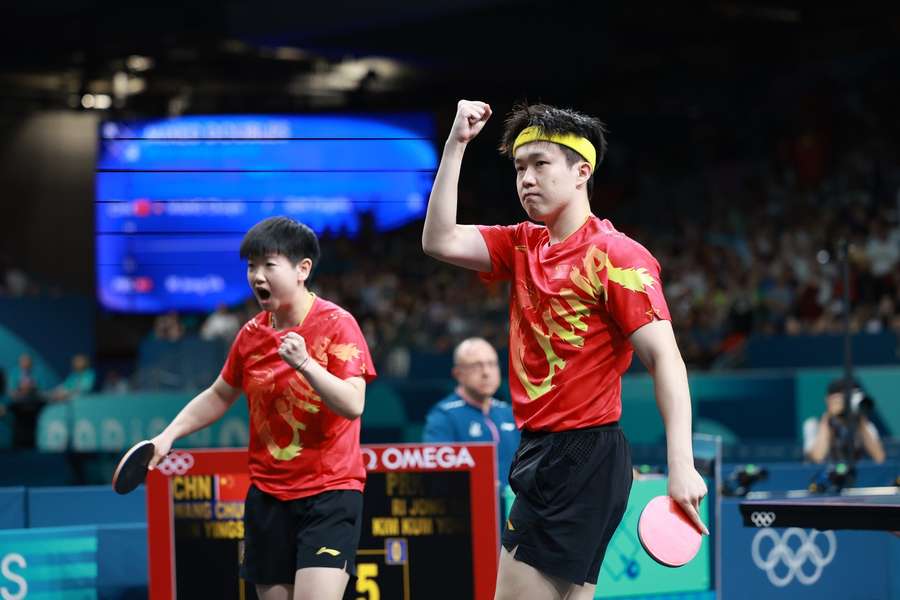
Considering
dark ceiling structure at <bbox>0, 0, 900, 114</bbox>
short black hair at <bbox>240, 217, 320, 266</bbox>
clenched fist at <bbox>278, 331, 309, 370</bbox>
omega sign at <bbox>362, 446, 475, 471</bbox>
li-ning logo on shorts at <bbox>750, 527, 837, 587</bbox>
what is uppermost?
dark ceiling structure at <bbox>0, 0, 900, 114</bbox>

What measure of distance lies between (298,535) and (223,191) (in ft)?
45.3

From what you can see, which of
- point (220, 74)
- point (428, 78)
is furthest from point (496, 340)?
point (220, 74)

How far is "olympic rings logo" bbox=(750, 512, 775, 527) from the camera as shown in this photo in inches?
185

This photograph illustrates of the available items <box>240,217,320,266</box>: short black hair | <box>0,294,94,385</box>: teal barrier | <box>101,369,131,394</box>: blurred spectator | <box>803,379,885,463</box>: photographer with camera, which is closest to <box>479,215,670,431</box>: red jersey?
<box>240,217,320,266</box>: short black hair

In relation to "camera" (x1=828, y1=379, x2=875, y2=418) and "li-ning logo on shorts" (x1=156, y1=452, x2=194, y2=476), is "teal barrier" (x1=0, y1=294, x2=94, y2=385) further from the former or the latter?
"li-ning logo on shorts" (x1=156, y1=452, x2=194, y2=476)

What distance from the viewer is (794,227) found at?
705 inches

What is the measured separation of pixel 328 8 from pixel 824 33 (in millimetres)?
8389

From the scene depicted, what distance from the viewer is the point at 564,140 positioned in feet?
12.4

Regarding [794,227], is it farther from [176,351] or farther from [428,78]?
[176,351]

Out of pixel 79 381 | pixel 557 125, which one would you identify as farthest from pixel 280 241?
pixel 79 381

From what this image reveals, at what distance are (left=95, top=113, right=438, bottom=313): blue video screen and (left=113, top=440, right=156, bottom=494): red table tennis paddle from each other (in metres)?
12.2

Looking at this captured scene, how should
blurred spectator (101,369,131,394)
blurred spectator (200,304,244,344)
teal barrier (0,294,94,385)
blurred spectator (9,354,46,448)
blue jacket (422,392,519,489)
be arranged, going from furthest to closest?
teal barrier (0,294,94,385) → blurred spectator (200,304,244,344) → blurred spectator (101,369,131,394) → blurred spectator (9,354,46,448) → blue jacket (422,392,519,489)

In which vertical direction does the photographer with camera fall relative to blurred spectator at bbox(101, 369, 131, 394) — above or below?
below

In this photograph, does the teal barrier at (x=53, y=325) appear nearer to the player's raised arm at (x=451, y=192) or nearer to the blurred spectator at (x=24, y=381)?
the blurred spectator at (x=24, y=381)
